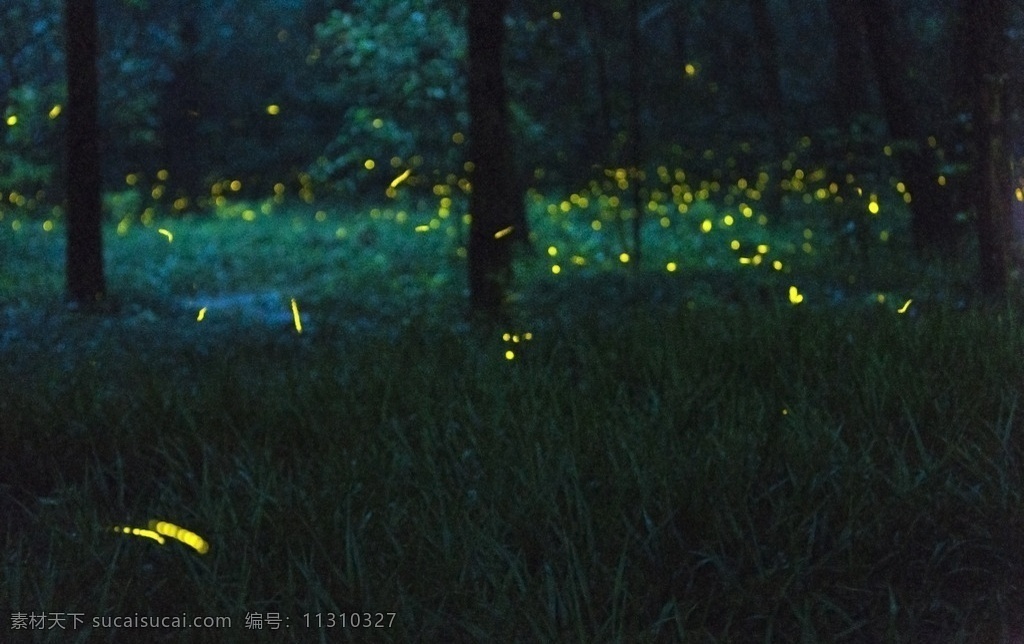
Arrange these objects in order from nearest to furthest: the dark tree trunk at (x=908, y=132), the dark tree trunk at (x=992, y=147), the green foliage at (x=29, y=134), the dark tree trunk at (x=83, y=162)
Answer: the dark tree trunk at (x=992, y=147), the dark tree trunk at (x=83, y=162), the dark tree trunk at (x=908, y=132), the green foliage at (x=29, y=134)

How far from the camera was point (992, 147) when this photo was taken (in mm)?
8336

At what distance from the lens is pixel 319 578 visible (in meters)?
4.16

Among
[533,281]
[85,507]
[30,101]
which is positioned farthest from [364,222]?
[85,507]

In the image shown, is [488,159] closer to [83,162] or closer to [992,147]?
[992,147]

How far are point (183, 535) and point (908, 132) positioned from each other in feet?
35.3

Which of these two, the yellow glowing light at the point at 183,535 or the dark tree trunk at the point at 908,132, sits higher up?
the dark tree trunk at the point at 908,132

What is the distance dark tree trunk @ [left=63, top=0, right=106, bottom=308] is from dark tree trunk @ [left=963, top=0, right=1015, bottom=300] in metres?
7.83

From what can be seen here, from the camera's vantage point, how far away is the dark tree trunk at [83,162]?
12227 mm

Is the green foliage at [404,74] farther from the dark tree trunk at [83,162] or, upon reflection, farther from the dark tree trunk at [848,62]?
the dark tree trunk at [848,62]

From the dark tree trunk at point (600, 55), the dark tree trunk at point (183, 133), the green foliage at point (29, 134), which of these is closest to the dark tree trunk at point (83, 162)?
the green foliage at point (29, 134)

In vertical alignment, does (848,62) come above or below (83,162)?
above

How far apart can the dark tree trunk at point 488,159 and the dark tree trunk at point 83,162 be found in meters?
4.26

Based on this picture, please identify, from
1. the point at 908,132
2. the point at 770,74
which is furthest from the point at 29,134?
the point at 908,132

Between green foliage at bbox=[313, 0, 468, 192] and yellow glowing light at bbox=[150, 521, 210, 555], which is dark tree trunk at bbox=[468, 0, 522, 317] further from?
yellow glowing light at bbox=[150, 521, 210, 555]
